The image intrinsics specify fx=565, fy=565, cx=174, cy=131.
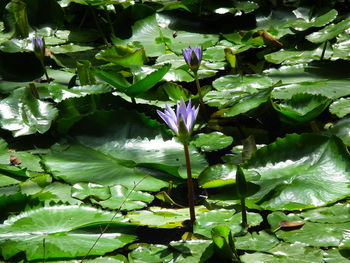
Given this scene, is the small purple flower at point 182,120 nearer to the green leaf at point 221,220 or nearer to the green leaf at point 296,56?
the green leaf at point 221,220

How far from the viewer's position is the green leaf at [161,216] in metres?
1.25

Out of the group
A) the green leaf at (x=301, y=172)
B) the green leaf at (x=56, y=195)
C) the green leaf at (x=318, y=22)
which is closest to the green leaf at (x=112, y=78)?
the green leaf at (x=56, y=195)

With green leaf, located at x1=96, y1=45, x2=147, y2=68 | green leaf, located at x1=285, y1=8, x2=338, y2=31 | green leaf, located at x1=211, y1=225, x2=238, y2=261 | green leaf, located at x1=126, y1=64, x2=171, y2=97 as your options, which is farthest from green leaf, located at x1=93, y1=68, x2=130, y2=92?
green leaf, located at x1=285, y1=8, x2=338, y2=31

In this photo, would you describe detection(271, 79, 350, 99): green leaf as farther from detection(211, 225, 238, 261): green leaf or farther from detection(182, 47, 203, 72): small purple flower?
detection(211, 225, 238, 261): green leaf

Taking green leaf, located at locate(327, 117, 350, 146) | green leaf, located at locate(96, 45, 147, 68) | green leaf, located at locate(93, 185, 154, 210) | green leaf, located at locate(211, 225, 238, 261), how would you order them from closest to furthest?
green leaf, located at locate(211, 225, 238, 261) → green leaf, located at locate(93, 185, 154, 210) → green leaf, located at locate(327, 117, 350, 146) → green leaf, located at locate(96, 45, 147, 68)

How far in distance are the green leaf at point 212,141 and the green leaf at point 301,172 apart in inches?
7.8

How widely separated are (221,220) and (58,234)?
35 centimetres

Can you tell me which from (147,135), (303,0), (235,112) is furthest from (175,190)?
(303,0)

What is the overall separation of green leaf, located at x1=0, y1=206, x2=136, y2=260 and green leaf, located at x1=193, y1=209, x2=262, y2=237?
149 millimetres

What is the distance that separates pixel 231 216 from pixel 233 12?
5.14 feet

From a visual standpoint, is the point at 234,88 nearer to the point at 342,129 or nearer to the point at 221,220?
the point at 342,129

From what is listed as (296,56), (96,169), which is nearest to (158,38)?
(296,56)

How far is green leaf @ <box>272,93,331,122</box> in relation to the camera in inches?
60.3

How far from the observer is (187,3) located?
2.58 meters
